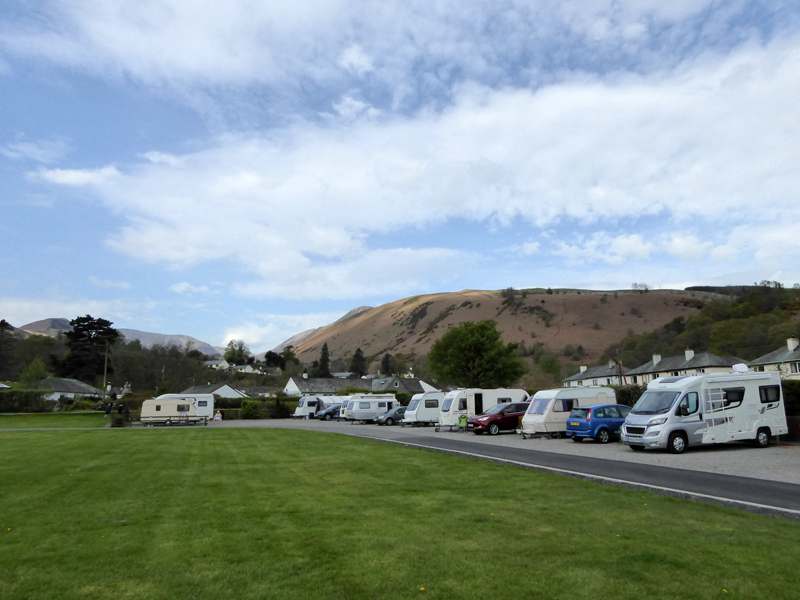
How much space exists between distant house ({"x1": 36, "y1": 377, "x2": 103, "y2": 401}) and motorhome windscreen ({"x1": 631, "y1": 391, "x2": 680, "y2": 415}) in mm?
78297

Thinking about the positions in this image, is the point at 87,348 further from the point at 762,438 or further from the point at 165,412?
the point at 762,438

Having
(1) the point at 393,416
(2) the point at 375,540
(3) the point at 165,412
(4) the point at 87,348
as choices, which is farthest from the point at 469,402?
(4) the point at 87,348

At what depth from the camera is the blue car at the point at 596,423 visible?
22.3 m

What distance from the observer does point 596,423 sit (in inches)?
882

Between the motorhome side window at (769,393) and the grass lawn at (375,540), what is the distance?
11.9m

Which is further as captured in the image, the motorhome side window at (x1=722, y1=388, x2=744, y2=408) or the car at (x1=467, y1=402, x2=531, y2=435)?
the car at (x1=467, y1=402, x2=531, y2=435)

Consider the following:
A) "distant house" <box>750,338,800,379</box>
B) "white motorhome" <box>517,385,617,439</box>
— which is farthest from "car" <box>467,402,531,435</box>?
"distant house" <box>750,338,800,379</box>

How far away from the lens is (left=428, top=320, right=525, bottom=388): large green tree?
63750 millimetres

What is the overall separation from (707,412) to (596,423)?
5.03 metres

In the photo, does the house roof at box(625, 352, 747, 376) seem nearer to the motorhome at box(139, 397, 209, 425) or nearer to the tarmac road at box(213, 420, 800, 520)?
the tarmac road at box(213, 420, 800, 520)

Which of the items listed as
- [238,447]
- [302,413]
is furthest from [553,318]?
[238,447]

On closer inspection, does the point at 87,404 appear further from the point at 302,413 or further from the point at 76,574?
the point at 76,574

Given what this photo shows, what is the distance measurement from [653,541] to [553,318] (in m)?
141

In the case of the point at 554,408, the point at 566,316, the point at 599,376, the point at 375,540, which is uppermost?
the point at 566,316
